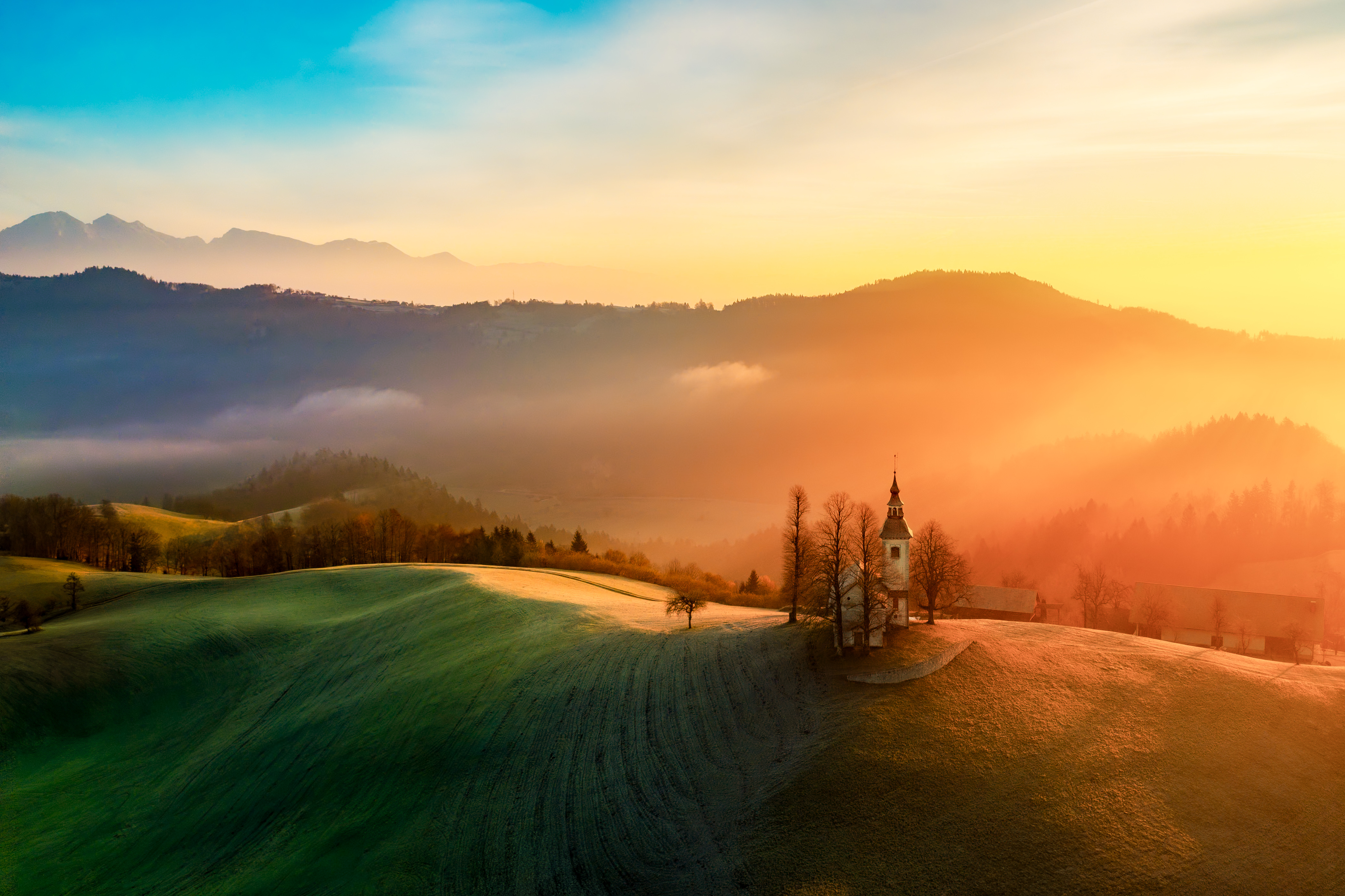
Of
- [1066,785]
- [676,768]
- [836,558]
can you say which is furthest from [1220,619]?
[676,768]

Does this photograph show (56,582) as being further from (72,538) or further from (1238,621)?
(1238,621)

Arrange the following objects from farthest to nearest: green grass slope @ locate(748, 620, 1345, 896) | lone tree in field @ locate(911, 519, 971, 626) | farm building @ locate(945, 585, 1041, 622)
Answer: farm building @ locate(945, 585, 1041, 622)
lone tree in field @ locate(911, 519, 971, 626)
green grass slope @ locate(748, 620, 1345, 896)

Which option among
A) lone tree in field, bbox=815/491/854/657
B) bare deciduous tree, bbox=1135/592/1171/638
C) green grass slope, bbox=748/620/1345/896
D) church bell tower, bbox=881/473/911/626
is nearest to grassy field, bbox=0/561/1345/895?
green grass slope, bbox=748/620/1345/896

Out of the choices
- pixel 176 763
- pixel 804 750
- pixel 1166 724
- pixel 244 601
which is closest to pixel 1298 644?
pixel 1166 724

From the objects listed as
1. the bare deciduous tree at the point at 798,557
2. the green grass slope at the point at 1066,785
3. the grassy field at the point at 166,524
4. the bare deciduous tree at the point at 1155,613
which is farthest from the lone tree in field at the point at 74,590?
the bare deciduous tree at the point at 1155,613

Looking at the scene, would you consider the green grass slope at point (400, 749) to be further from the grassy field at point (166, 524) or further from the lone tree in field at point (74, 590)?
the grassy field at point (166, 524)

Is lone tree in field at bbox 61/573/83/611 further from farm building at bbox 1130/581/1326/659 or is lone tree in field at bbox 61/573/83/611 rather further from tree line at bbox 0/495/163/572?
farm building at bbox 1130/581/1326/659
